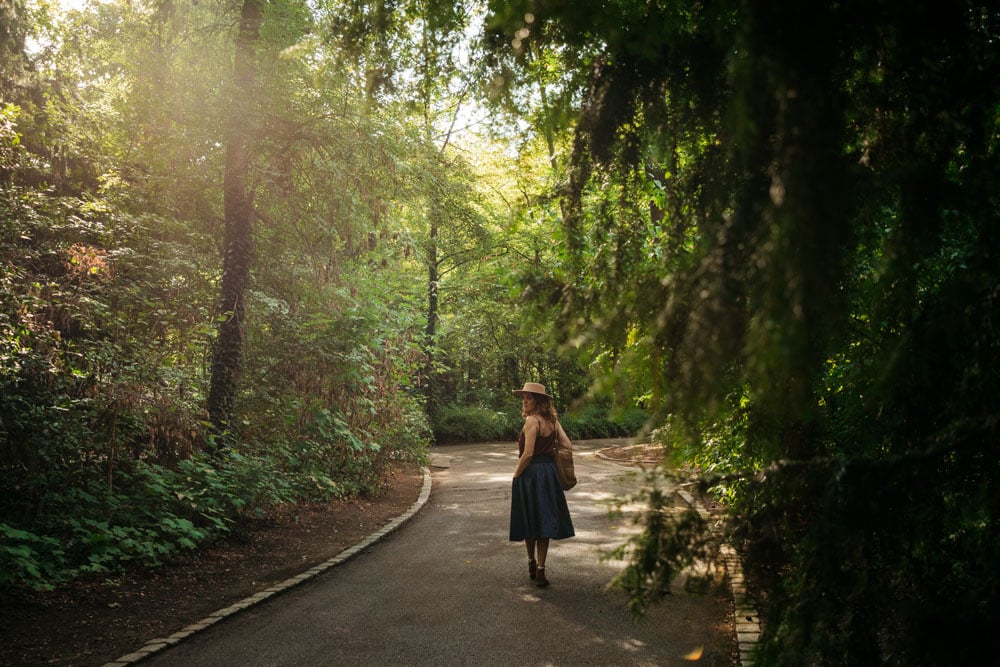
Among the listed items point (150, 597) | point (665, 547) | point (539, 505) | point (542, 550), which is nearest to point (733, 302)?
point (665, 547)

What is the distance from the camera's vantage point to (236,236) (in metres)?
11.0

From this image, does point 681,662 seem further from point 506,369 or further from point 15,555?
point 506,369

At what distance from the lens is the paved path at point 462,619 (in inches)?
204

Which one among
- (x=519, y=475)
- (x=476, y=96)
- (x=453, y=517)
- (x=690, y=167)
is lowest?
(x=453, y=517)

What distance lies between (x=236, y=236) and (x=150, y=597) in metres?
5.95

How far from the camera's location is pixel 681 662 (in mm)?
4973

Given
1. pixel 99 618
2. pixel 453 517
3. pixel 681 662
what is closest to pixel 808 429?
pixel 681 662

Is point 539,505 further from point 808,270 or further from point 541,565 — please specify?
point 808,270

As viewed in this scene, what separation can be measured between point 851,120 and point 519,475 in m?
5.57

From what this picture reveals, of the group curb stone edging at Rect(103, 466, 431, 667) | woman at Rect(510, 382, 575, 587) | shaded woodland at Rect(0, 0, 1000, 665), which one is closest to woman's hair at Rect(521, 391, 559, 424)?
woman at Rect(510, 382, 575, 587)

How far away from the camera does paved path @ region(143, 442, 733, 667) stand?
518cm

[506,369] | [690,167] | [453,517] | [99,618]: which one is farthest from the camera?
[506,369]

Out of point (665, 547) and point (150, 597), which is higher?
point (665, 547)

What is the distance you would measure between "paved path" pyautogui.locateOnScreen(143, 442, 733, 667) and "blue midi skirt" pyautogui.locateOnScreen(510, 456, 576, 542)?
1.71ft
